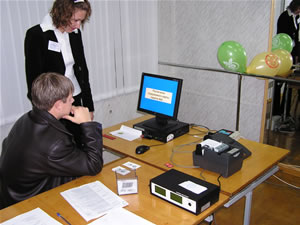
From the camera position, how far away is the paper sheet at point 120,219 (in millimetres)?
1388

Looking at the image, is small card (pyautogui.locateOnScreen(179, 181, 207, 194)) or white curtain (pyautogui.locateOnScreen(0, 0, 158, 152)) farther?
white curtain (pyautogui.locateOnScreen(0, 0, 158, 152))

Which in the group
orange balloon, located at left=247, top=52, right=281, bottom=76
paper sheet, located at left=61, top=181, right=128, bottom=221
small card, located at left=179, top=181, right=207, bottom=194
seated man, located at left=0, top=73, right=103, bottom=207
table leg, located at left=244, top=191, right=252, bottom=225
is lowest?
table leg, located at left=244, top=191, right=252, bottom=225

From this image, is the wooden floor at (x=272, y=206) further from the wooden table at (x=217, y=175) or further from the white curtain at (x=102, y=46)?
the white curtain at (x=102, y=46)

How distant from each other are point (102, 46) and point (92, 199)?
202 cm

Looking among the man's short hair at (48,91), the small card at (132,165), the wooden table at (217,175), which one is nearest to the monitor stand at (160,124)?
the wooden table at (217,175)

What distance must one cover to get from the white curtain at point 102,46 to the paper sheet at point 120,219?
1632 millimetres

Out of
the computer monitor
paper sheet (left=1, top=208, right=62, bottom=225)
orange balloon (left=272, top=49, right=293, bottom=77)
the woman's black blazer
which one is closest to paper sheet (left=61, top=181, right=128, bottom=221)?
paper sheet (left=1, top=208, right=62, bottom=225)

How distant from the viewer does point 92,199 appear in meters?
1.56

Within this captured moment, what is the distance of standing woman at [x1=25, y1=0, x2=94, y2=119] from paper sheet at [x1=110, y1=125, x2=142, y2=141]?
55 centimetres

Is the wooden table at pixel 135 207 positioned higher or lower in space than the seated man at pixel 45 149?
lower

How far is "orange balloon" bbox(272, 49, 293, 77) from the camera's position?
302cm

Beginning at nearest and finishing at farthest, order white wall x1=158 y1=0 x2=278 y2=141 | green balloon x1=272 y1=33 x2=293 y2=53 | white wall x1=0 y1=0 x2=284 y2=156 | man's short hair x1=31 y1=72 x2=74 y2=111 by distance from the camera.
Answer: man's short hair x1=31 y1=72 x2=74 y2=111 < white wall x1=0 y1=0 x2=284 y2=156 < green balloon x1=272 y1=33 x2=293 y2=53 < white wall x1=158 y1=0 x2=278 y2=141

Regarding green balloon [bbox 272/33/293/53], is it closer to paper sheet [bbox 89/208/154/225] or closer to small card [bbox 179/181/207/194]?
small card [bbox 179/181/207/194]

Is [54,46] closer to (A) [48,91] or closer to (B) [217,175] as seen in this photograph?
(A) [48,91]
